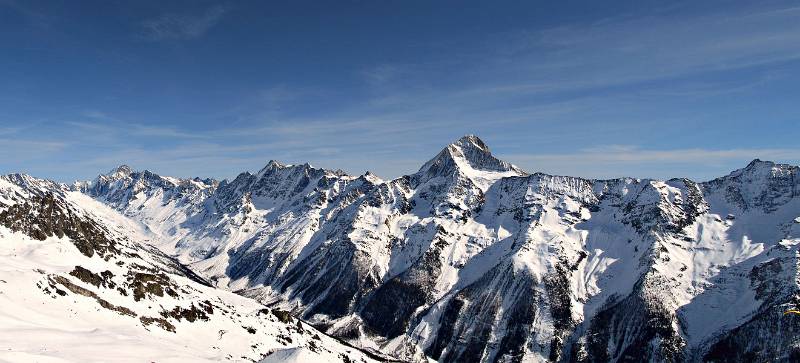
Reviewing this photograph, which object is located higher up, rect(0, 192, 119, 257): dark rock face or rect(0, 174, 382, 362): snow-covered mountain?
rect(0, 192, 119, 257): dark rock face

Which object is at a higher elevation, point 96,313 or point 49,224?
point 49,224

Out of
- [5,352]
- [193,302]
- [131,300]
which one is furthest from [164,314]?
[5,352]

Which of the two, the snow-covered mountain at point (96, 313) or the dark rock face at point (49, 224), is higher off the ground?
the dark rock face at point (49, 224)

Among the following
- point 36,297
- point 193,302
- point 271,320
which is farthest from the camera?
point 271,320

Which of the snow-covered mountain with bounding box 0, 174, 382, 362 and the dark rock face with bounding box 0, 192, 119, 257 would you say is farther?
the dark rock face with bounding box 0, 192, 119, 257

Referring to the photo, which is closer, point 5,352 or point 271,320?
point 5,352

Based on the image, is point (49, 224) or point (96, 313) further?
point (49, 224)

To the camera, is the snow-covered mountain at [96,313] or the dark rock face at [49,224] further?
the dark rock face at [49,224]

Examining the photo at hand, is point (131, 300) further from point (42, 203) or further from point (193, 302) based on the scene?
point (42, 203)
